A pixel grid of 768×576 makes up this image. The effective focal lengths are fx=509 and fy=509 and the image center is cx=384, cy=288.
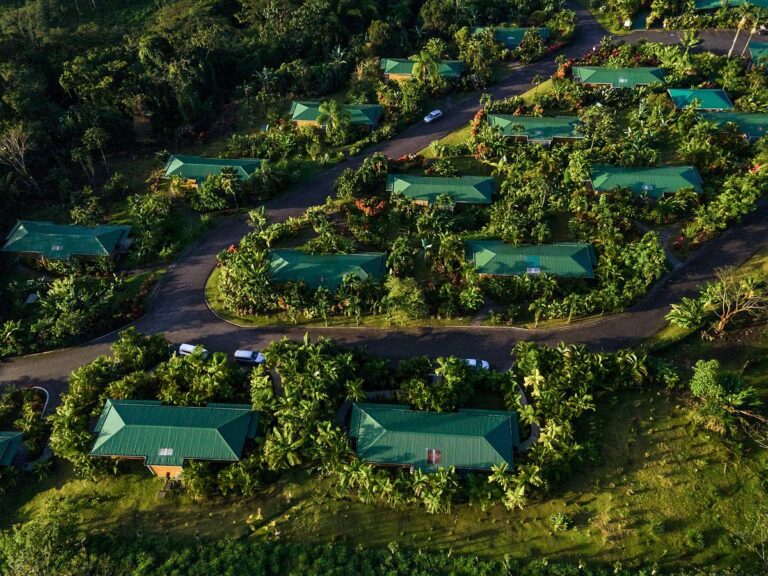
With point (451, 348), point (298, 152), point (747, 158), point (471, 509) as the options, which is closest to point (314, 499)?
point (471, 509)

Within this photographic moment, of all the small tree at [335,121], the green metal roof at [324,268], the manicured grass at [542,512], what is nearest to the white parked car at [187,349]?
the green metal roof at [324,268]

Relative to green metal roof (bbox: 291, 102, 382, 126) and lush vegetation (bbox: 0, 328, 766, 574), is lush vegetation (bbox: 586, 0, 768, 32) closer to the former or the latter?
green metal roof (bbox: 291, 102, 382, 126)

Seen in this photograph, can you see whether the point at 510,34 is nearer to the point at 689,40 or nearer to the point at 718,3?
the point at 689,40

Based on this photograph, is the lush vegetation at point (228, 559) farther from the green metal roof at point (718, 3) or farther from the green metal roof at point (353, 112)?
the green metal roof at point (718, 3)

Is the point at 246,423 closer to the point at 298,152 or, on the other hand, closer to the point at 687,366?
the point at 687,366

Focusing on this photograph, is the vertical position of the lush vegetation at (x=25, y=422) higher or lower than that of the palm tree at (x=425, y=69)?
lower

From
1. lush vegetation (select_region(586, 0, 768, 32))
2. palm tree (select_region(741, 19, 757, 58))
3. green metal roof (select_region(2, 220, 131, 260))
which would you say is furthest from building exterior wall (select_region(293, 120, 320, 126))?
palm tree (select_region(741, 19, 757, 58))

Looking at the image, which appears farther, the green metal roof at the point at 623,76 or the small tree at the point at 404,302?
the green metal roof at the point at 623,76
